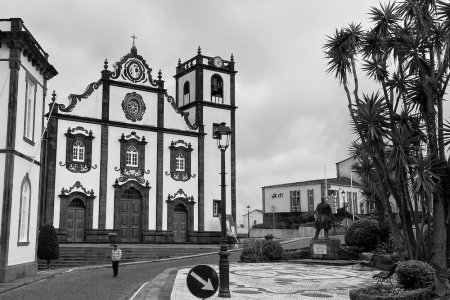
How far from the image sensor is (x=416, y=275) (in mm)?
12047

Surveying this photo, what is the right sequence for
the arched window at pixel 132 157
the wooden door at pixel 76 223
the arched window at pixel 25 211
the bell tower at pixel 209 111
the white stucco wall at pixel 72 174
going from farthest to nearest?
the bell tower at pixel 209 111, the arched window at pixel 132 157, the wooden door at pixel 76 223, the white stucco wall at pixel 72 174, the arched window at pixel 25 211

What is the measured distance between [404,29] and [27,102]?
44.3ft

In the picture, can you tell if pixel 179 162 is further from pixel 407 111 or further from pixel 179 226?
pixel 407 111

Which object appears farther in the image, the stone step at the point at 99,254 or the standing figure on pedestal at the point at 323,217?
the stone step at the point at 99,254

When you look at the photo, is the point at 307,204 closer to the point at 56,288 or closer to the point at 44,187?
the point at 44,187

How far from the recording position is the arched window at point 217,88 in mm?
40875

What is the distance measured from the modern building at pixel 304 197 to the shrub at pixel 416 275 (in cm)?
4342

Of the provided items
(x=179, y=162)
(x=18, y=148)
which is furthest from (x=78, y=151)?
(x=18, y=148)

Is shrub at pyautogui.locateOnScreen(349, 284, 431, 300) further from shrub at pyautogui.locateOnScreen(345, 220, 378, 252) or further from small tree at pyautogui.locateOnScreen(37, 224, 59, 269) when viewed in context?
small tree at pyautogui.locateOnScreen(37, 224, 59, 269)

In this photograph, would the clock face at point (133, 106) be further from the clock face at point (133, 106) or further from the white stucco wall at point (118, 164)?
the white stucco wall at point (118, 164)

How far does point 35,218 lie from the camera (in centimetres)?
2058

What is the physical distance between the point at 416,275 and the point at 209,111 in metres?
29.1

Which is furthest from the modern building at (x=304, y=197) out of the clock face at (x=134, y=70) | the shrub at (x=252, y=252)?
the shrub at (x=252, y=252)

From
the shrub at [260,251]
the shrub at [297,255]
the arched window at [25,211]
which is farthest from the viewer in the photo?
the shrub at [297,255]
